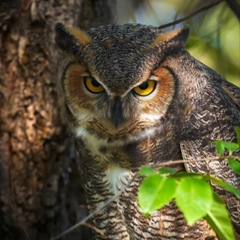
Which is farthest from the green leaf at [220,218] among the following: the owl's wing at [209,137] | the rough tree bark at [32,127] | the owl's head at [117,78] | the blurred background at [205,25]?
the rough tree bark at [32,127]

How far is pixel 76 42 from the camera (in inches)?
75.0

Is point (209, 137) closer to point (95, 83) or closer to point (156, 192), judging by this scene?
point (95, 83)

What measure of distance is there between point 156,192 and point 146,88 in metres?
0.68

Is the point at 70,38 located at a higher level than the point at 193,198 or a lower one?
higher

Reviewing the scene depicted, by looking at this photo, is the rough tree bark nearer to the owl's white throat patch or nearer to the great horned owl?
the great horned owl

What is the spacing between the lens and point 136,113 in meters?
1.86

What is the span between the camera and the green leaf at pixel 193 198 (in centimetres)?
114

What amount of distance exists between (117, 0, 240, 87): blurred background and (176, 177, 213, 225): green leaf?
4.64ft

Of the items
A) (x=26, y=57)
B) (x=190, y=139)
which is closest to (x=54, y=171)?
(x=26, y=57)

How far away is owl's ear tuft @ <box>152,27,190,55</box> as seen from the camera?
1.88 m

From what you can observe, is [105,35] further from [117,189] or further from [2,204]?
[2,204]

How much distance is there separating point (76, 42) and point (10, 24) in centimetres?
100

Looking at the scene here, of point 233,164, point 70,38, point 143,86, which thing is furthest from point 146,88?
point 233,164

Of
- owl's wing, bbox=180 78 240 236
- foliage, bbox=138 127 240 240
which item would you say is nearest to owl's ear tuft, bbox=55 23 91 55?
owl's wing, bbox=180 78 240 236
